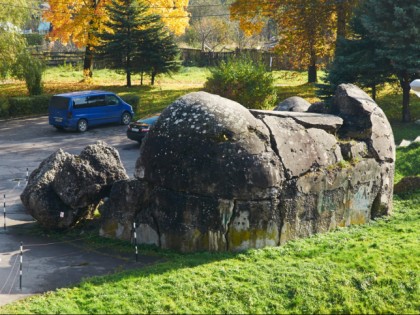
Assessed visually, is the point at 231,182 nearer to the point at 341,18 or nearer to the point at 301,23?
the point at 341,18

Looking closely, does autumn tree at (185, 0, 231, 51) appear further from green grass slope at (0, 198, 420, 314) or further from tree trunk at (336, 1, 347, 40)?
green grass slope at (0, 198, 420, 314)

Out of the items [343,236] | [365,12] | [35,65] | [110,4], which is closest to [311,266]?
[343,236]

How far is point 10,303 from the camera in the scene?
37.1 feet

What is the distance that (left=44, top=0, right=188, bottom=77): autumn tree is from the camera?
3691 cm

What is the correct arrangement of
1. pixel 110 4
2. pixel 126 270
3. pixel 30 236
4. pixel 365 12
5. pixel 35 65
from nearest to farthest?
pixel 126 270 < pixel 30 236 < pixel 365 12 < pixel 35 65 < pixel 110 4

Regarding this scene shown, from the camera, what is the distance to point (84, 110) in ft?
95.2

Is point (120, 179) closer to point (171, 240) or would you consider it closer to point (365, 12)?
point (171, 240)

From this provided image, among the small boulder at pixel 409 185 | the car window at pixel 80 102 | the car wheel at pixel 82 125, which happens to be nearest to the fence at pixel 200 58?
the car window at pixel 80 102

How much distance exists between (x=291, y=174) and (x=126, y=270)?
3785mm

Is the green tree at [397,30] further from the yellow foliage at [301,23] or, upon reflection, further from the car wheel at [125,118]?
the car wheel at [125,118]

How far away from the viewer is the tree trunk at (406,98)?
2859cm

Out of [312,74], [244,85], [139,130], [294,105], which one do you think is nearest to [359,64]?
[244,85]

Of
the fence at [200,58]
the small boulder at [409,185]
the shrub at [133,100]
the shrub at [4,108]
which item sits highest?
the fence at [200,58]

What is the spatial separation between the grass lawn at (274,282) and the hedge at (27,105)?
61.0 ft
